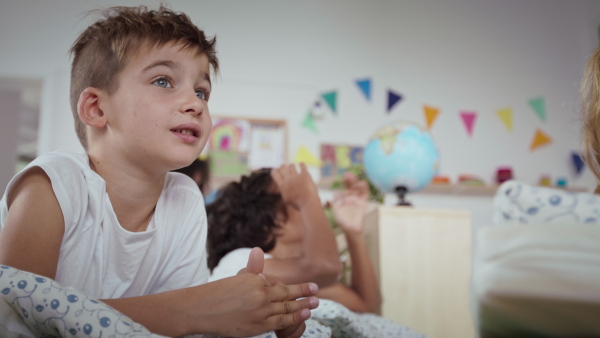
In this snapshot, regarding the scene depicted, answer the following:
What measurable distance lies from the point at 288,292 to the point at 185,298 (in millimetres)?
123

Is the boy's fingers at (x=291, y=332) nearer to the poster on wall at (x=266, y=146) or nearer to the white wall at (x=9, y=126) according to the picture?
the poster on wall at (x=266, y=146)

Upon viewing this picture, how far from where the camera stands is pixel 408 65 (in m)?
3.67

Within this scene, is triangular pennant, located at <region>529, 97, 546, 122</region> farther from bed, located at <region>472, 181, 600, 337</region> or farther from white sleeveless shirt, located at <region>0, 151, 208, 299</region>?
bed, located at <region>472, 181, 600, 337</region>

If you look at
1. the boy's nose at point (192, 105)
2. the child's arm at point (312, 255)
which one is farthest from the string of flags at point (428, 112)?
the boy's nose at point (192, 105)

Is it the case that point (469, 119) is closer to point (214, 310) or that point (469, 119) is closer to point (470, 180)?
point (470, 180)

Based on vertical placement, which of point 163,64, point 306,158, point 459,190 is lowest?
point 459,190

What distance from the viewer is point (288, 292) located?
63cm

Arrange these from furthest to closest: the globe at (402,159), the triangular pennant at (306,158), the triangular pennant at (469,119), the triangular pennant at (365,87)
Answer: the triangular pennant at (469,119) < the triangular pennant at (365,87) < the triangular pennant at (306,158) < the globe at (402,159)

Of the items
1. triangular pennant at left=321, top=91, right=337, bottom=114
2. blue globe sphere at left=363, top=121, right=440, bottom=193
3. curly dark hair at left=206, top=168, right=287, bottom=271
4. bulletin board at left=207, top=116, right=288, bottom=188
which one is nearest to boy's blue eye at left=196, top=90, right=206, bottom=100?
curly dark hair at left=206, top=168, right=287, bottom=271

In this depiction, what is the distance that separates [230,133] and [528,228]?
9.57 feet

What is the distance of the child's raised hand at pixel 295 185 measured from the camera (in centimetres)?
123

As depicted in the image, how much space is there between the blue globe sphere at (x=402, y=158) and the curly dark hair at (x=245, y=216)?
0.66 metres

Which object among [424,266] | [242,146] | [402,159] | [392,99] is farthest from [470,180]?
[424,266]

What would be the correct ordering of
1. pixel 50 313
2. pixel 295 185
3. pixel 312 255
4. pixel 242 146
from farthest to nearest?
pixel 242 146, pixel 295 185, pixel 312 255, pixel 50 313
